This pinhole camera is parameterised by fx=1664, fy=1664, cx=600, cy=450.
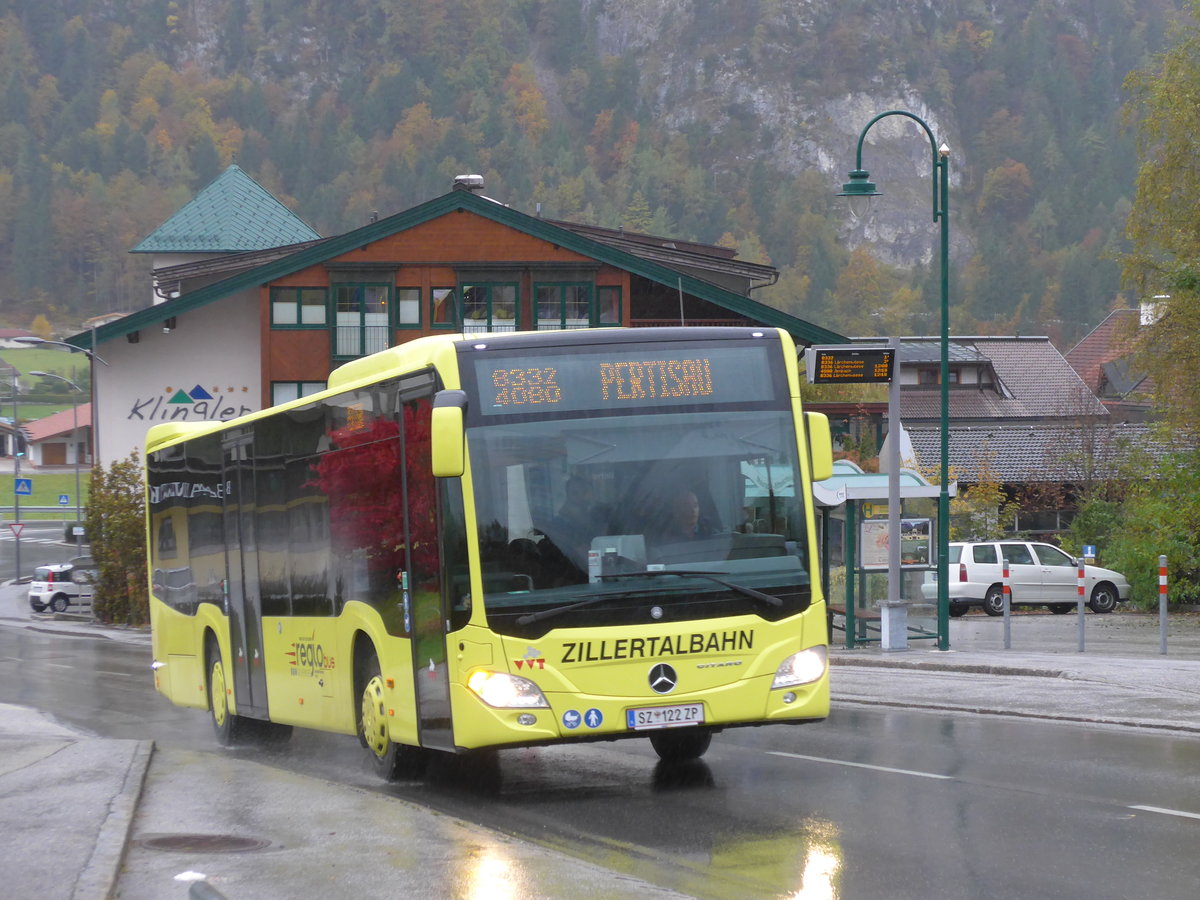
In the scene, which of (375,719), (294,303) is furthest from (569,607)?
(294,303)

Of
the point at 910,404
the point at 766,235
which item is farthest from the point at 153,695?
the point at 766,235

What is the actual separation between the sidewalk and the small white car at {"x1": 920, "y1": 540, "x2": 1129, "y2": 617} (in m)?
19.8

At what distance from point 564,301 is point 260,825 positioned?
40.4m

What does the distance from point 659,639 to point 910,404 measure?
7026cm

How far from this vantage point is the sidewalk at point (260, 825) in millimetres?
7652

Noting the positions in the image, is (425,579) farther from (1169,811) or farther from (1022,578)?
(1022,578)

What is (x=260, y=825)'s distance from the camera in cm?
946

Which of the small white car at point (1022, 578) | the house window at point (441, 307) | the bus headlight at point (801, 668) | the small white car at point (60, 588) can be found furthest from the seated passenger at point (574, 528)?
the small white car at point (60, 588)

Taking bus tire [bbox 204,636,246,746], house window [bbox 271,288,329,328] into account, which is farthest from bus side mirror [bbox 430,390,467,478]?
house window [bbox 271,288,329,328]

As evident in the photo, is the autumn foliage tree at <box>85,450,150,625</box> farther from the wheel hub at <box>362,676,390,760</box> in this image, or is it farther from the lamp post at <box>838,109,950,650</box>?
the wheel hub at <box>362,676,390,760</box>

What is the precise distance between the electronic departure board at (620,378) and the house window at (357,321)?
1513 inches

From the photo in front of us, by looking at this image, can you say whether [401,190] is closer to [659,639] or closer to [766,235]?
[766,235]

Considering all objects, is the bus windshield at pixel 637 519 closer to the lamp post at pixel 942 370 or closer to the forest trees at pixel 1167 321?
the lamp post at pixel 942 370

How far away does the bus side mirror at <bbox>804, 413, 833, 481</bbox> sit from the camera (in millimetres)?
10758
